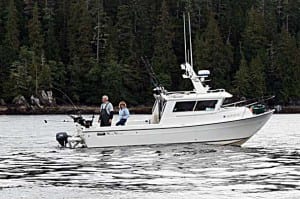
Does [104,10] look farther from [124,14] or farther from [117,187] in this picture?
[117,187]

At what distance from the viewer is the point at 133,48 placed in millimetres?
131500

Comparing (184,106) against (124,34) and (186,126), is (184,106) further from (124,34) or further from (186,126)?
(124,34)

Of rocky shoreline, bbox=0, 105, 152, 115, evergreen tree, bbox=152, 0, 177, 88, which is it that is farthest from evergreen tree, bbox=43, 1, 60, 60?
rocky shoreline, bbox=0, 105, 152, 115

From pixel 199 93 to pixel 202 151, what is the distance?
3.47 metres

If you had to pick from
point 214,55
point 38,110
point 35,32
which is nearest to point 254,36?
point 214,55

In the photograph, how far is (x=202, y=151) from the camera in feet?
105

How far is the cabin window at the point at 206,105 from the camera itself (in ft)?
111

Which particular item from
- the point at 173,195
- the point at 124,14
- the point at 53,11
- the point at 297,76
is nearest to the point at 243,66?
the point at 297,76

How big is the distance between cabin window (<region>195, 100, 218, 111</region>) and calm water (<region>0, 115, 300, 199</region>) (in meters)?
1.70

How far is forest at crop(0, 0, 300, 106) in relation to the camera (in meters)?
122

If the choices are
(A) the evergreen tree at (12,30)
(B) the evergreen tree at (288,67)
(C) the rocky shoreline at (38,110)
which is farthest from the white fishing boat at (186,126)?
(A) the evergreen tree at (12,30)

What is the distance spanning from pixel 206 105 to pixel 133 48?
97949 mm

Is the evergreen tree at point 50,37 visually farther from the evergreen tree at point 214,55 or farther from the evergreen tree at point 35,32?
the evergreen tree at point 214,55

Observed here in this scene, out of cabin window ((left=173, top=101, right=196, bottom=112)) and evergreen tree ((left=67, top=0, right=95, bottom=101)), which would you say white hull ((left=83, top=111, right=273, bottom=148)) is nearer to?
cabin window ((left=173, top=101, right=196, bottom=112))
